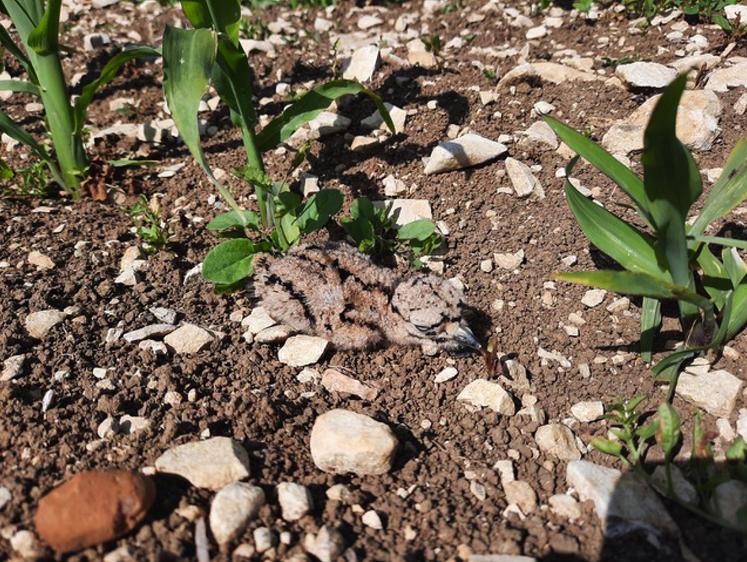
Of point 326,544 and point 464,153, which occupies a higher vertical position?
point 464,153

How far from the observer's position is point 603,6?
16.7ft

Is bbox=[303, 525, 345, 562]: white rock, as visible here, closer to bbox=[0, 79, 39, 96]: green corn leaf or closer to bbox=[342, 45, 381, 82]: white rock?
bbox=[0, 79, 39, 96]: green corn leaf

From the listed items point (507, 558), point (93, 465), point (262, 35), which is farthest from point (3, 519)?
point (262, 35)

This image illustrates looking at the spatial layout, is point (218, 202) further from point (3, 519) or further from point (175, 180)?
point (3, 519)

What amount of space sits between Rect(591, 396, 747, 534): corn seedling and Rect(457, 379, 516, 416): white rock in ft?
1.26

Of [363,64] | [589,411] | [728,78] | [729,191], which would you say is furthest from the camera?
[363,64]

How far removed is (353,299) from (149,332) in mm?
933

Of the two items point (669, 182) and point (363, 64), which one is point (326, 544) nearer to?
point (669, 182)

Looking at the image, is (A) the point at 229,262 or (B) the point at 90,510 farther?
(A) the point at 229,262

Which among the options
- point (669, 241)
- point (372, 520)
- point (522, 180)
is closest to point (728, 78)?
point (522, 180)

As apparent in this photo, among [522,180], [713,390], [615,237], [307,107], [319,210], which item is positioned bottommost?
[713,390]

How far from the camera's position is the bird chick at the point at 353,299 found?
3021 mm

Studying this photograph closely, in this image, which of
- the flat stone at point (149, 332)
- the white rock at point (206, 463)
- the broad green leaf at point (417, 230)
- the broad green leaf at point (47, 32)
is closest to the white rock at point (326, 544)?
the white rock at point (206, 463)

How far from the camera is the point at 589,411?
2752 millimetres
